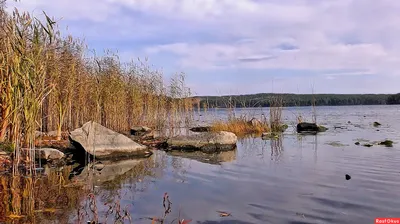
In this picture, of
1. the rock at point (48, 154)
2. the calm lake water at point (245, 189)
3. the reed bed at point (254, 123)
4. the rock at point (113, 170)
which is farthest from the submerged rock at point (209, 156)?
the reed bed at point (254, 123)

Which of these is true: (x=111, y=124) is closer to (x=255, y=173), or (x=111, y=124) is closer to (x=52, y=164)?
(x=52, y=164)

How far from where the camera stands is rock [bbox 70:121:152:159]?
38.4ft

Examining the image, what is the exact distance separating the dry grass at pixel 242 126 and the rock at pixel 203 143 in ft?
22.5

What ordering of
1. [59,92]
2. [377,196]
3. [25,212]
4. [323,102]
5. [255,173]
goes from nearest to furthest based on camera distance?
1. [25,212]
2. [377,196]
3. [255,173]
4. [59,92]
5. [323,102]

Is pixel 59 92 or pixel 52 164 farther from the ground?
pixel 59 92

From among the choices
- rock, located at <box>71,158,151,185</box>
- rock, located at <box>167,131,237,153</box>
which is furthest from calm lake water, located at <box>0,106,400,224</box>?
rock, located at <box>167,131,237,153</box>

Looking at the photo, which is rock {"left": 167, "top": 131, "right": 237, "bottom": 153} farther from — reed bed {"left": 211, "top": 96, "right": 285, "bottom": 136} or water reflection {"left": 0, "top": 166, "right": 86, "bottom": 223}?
reed bed {"left": 211, "top": 96, "right": 285, "bottom": 136}

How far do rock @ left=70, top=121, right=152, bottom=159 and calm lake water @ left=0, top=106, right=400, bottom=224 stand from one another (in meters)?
0.95

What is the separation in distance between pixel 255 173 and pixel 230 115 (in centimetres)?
1408

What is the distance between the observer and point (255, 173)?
913 centimetres

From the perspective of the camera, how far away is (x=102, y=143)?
1202 cm

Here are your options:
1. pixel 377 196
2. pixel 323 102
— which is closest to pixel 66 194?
pixel 377 196

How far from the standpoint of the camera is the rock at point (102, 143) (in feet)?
38.4

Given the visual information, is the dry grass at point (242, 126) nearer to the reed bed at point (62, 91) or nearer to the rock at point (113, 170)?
the reed bed at point (62, 91)
